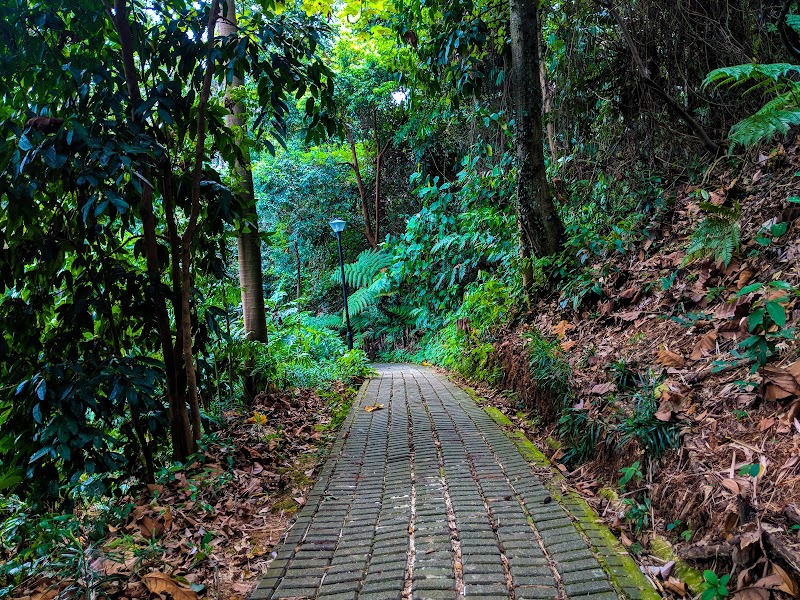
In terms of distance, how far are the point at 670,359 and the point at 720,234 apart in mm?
1049

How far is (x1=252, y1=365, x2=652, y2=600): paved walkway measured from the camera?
2.33m

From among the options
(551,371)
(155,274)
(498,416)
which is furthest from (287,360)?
(551,371)

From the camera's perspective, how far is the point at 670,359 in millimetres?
3352

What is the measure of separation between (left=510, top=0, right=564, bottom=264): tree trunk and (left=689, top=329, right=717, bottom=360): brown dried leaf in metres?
3.29

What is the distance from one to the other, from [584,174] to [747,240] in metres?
3.66

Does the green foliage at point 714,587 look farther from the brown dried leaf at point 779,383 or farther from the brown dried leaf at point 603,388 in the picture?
the brown dried leaf at point 603,388

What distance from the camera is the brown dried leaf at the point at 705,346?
3182 mm

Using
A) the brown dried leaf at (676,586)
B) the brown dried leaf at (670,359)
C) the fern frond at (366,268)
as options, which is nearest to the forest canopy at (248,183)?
the brown dried leaf at (670,359)

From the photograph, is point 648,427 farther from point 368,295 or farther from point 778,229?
point 368,295

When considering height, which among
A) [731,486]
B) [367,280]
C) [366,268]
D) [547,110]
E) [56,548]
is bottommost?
[56,548]

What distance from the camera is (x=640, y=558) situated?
2479 millimetres

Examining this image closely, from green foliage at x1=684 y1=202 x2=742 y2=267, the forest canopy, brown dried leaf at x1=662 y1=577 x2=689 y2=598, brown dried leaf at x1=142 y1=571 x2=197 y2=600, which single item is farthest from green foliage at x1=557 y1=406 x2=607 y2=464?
brown dried leaf at x1=142 y1=571 x2=197 y2=600

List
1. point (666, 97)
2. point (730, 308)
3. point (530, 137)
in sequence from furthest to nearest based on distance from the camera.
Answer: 1. point (530, 137)
2. point (666, 97)
3. point (730, 308)

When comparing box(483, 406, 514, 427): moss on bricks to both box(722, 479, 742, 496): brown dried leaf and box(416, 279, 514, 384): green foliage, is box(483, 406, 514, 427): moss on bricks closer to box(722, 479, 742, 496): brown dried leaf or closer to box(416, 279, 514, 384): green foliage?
box(416, 279, 514, 384): green foliage
